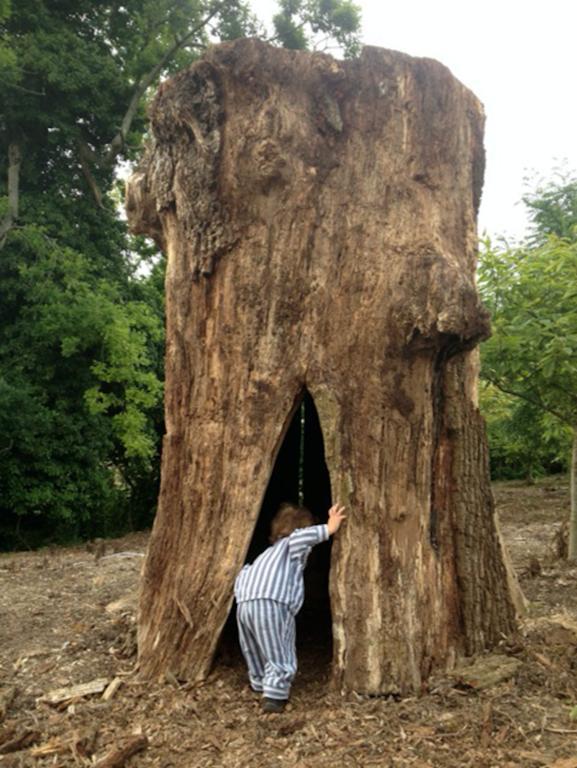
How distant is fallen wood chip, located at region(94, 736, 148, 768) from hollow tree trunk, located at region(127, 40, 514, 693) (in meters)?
0.80

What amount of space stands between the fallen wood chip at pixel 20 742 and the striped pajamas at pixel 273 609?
3.83ft

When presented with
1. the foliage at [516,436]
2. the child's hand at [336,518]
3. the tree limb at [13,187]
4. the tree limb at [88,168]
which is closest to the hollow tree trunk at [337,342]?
the child's hand at [336,518]

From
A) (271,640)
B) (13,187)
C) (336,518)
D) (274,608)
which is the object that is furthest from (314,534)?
(13,187)

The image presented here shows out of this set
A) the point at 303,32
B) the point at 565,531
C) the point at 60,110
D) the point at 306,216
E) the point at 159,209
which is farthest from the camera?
the point at 303,32

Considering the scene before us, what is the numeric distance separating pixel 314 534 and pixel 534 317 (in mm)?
3239

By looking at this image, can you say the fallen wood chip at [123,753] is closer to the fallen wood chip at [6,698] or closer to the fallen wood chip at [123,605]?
the fallen wood chip at [6,698]

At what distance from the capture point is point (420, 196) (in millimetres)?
4688

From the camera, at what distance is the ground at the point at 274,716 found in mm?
3551

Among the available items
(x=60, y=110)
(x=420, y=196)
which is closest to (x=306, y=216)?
(x=420, y=196)

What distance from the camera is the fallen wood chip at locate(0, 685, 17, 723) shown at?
4164 millimetres

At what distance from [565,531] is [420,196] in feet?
15.9

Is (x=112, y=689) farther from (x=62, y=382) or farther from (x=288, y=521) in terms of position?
(x=62, y=382)

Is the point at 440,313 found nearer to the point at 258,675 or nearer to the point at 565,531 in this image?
the point at 258,675

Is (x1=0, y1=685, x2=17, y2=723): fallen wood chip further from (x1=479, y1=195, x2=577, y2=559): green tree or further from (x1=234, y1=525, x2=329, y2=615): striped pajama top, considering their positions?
(x1=479, y1=195, x2=577, y2=559): green tree
